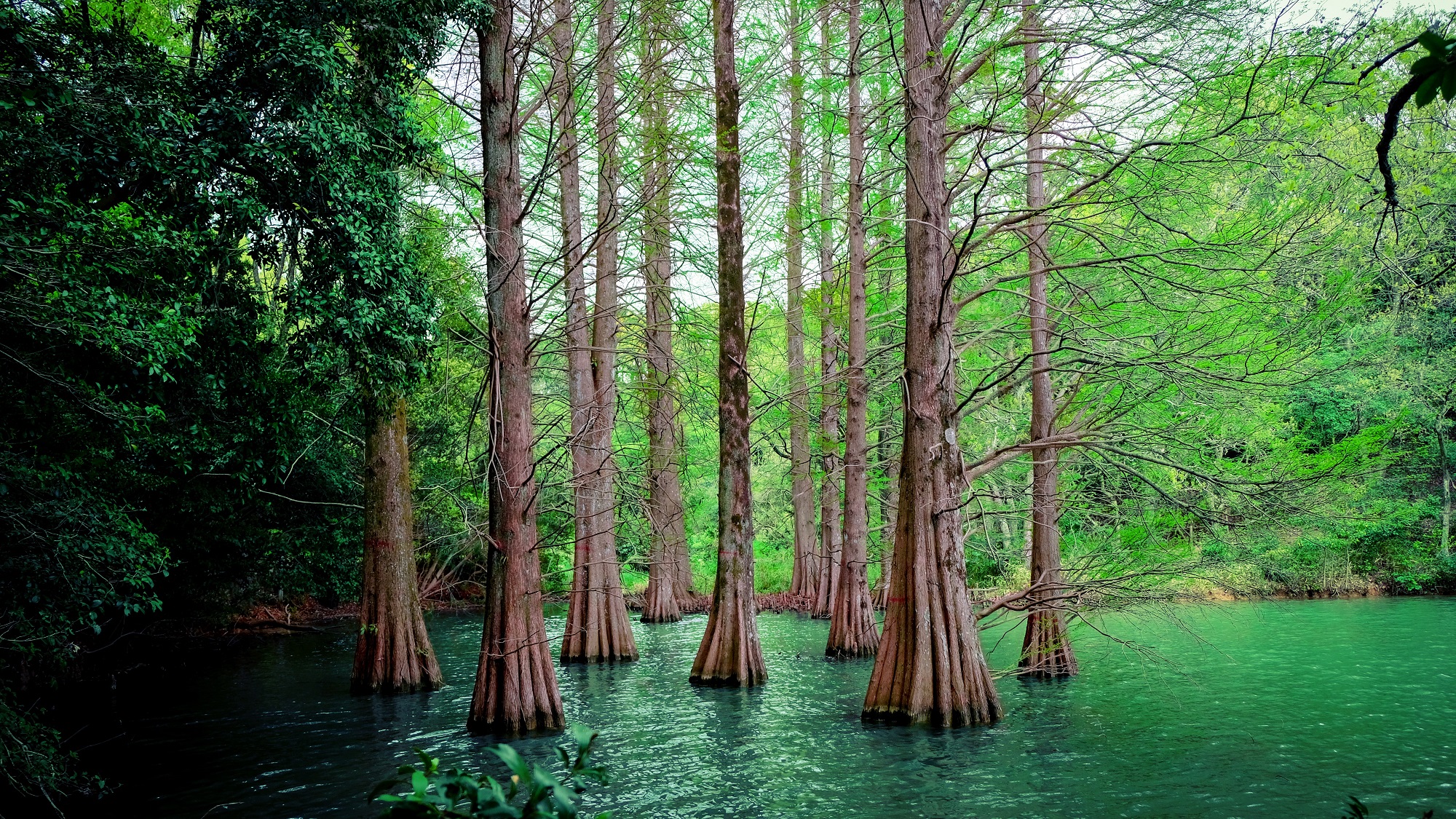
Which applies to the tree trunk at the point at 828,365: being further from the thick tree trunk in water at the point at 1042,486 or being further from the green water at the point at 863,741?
the green water at the point at 863,741

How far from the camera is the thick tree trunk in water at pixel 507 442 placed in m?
8.43

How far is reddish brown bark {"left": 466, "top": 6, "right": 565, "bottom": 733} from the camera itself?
843 cm

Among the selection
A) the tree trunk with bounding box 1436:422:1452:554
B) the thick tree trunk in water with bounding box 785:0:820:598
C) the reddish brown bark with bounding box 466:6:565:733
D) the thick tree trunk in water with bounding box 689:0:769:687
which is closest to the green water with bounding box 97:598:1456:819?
the thick tree trunk in water with bounding box 689:0:769:687

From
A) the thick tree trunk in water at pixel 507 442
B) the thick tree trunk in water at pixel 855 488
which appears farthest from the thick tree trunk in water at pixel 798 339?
the thick tree trunk in water at pixel 507 442

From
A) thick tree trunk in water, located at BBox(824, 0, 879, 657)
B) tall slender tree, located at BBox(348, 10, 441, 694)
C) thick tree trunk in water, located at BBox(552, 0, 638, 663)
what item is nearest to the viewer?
A: tall slender tree, located at BBox(348, 10, 441, 694)

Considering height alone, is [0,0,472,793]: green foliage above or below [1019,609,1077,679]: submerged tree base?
above

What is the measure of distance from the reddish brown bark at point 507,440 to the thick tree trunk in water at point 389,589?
2839 millimetres

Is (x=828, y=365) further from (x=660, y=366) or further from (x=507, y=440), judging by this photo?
(x=507, y=440)

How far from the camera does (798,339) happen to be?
1988cm

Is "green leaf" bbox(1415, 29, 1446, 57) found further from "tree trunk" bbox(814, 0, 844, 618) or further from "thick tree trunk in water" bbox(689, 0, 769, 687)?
"tree trunk" bbox(814, 0, 844, 618)

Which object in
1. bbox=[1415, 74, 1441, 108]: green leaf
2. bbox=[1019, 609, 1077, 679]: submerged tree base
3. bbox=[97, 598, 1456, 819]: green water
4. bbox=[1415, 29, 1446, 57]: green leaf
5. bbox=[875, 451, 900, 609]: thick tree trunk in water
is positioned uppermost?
bbox=[1415, 29, 1446, 57]: green leaf

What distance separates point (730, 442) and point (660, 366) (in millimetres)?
5878

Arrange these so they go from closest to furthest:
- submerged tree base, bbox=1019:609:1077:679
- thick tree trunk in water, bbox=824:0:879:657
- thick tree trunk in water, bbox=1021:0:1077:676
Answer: submerged tree base, bbox=1019:609:1077:679
thick tree trunk in water, bbox=1021:0:1077:676
thick tree trunk in water, bbox=824:0:879:657

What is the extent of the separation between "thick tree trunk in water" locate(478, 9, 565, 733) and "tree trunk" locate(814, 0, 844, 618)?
20.2 ft
